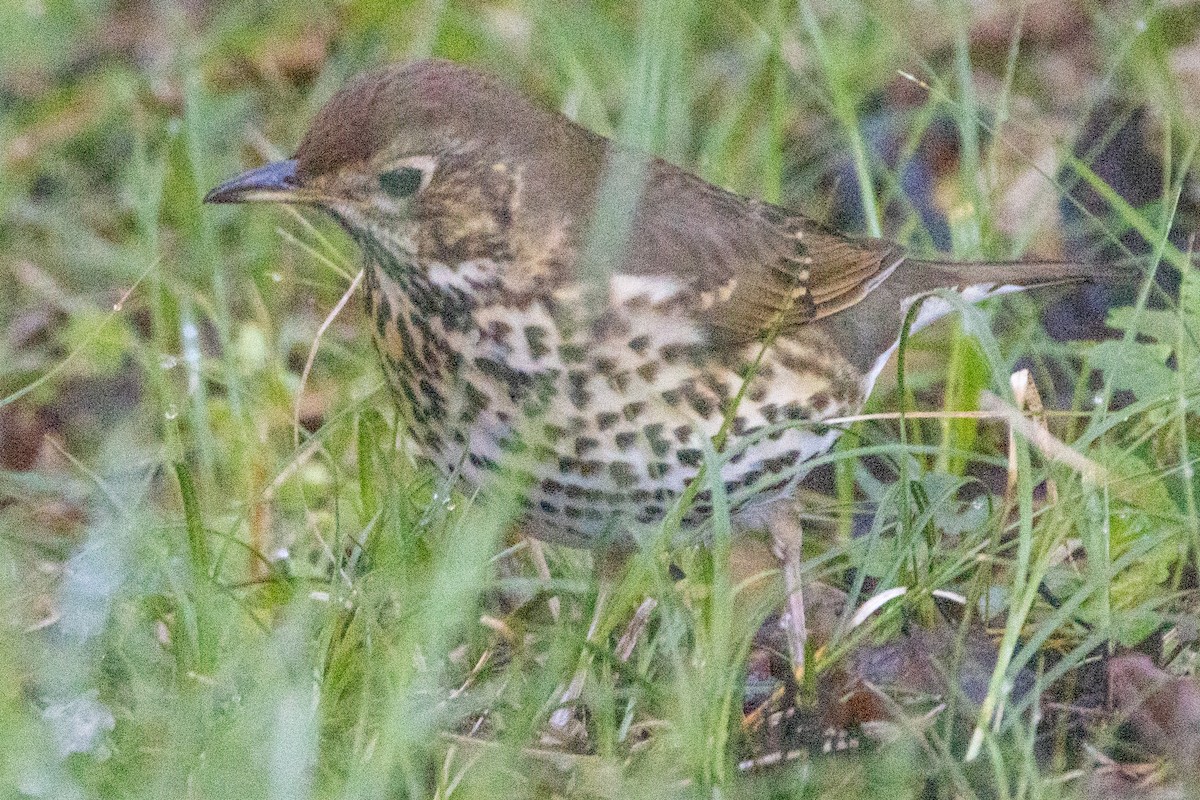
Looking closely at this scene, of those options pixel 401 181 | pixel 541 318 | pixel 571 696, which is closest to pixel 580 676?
pixel 571 696

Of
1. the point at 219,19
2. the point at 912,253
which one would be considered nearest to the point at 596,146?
the point at 912,253

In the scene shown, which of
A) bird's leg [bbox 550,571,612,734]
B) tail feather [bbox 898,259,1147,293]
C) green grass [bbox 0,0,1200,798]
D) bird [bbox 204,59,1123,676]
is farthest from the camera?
tail feather [bbox 898,259,1147,293]

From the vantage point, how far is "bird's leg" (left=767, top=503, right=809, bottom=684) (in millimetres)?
2779

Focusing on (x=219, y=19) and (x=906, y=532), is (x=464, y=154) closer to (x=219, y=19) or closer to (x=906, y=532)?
(x=906, y=532)

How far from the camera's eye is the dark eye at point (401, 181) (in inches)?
111

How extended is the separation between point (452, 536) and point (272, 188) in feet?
1.90

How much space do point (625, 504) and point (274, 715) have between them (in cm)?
71

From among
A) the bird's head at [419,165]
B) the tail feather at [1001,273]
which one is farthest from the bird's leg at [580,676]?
the tail feather at [1001,273]

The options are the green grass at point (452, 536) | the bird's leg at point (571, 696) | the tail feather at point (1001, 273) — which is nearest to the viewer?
the green grass at point (452, 536)

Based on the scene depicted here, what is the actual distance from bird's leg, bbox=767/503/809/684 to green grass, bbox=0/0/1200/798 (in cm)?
5

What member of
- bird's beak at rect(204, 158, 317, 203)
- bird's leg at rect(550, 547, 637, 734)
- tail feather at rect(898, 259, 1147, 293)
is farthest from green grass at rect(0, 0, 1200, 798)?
bird's beak at rect(204, 158, 317, 203)

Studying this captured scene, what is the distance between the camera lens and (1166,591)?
287cm

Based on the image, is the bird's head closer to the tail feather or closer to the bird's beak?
the bird's beak

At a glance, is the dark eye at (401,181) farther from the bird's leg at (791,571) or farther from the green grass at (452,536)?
the bird's leg at (791,571)
